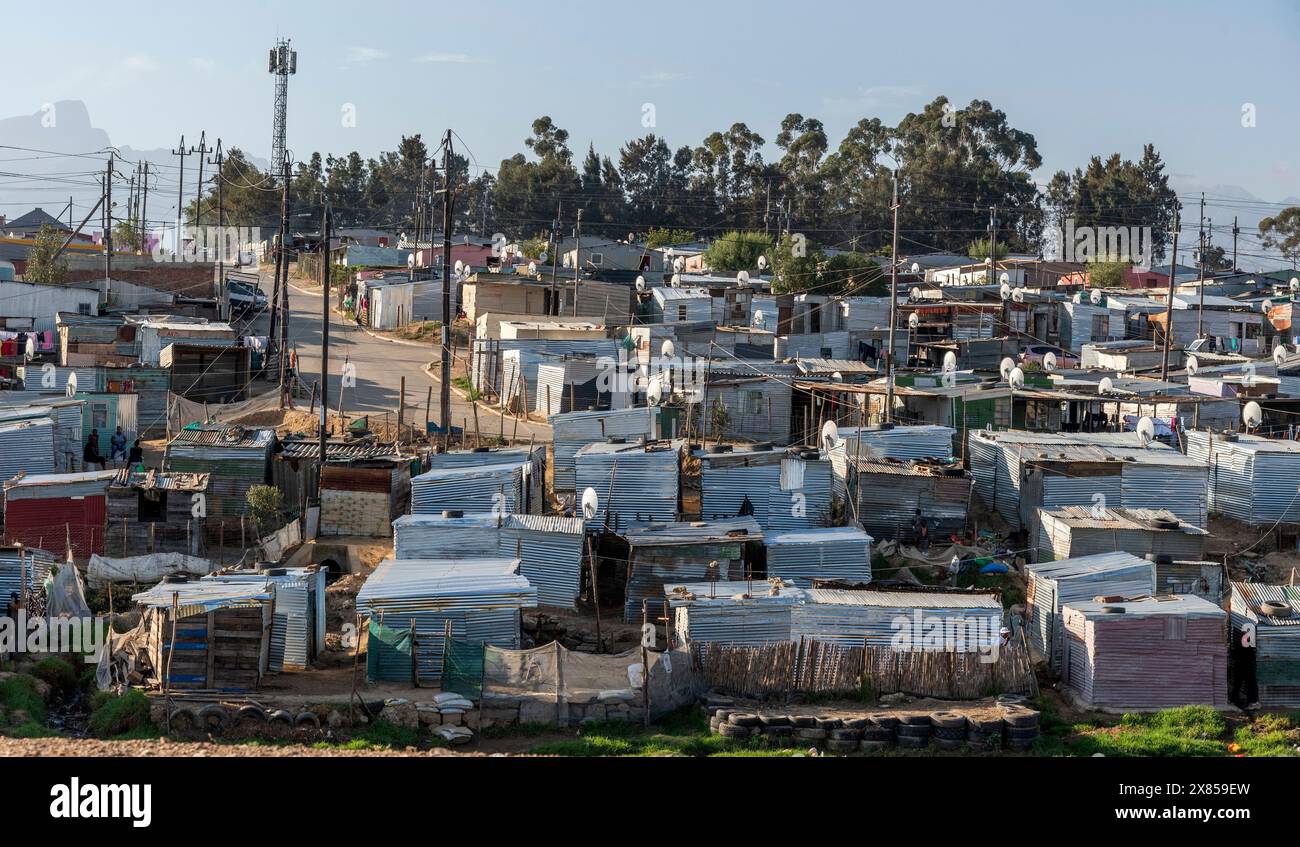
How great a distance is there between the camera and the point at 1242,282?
55.9 metres

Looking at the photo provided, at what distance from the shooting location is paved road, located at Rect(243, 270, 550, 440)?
97.5ft

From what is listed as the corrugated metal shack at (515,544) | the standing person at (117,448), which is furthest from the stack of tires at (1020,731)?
the standing person at (117,448)

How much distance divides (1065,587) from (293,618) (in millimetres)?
9243

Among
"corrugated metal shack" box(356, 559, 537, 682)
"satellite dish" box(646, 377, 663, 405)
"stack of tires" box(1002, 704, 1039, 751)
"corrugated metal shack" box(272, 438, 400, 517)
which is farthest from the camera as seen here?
"satellite dish" box(646, 377, 663, 405)

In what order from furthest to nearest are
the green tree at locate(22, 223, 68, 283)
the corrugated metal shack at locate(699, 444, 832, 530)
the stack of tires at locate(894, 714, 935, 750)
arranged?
the green tree at locate(22, 223, 68, 283), the corrugated metal shack at locate(699, 444, 832, 530), the stack of tires at locate(894, 714, 935, 750)

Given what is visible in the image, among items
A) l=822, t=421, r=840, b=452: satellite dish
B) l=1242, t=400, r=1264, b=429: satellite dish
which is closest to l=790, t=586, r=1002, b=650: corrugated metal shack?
l=822, t=421, r=840, b=452: satellite dish

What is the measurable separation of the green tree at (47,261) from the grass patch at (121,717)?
3189cm

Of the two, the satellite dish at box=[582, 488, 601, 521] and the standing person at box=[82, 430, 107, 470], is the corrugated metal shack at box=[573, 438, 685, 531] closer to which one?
the satellite dish at box=[582, 488, 601, 521]

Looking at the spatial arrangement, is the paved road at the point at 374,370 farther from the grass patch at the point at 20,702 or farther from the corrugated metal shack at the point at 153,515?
the grass patch at the point at 20,702

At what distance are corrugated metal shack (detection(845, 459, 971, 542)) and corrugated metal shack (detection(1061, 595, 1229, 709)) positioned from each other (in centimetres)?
651

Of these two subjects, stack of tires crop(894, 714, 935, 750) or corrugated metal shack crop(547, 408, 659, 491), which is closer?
stack of tires crop(894, 714, 935, 750)

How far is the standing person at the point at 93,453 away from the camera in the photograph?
82.1ft

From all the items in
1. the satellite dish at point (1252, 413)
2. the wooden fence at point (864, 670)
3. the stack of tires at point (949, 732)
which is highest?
the satellite dish at point (1252, 413)

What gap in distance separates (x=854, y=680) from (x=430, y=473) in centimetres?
759
